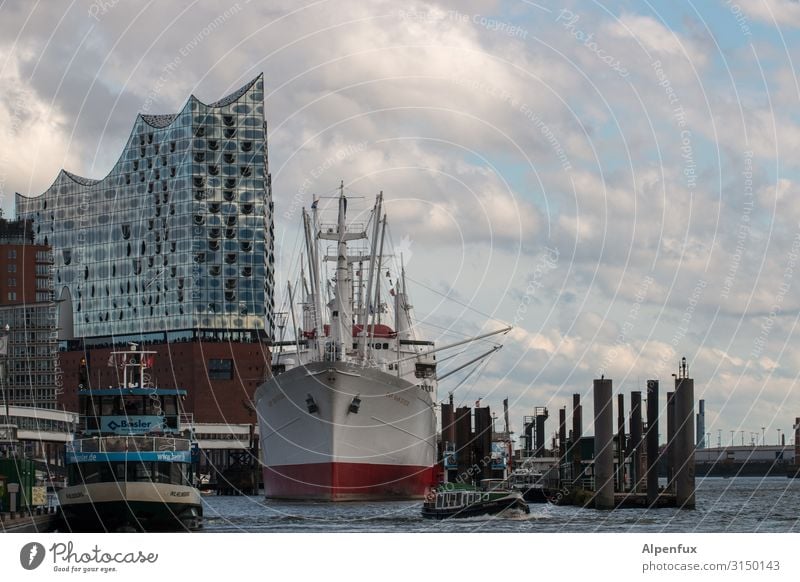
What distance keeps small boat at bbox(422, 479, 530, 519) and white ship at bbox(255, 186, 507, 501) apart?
1291 centimetres

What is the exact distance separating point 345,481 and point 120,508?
122 ft

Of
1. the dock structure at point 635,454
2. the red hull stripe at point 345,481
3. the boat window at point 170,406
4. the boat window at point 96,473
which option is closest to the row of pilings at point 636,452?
the dock structure at point 635,454

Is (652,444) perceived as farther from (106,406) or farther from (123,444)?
(123,444)

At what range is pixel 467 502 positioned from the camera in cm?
9269

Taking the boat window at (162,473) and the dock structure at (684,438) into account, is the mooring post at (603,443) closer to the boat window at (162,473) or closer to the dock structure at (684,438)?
the dock structure at (684,438)

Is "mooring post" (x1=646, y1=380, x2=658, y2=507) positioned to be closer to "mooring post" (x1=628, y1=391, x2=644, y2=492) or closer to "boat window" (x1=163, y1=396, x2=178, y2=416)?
"mooring post" (x1=628, y1=391, x2=644, y2=492)

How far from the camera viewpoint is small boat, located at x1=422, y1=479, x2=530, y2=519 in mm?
91625

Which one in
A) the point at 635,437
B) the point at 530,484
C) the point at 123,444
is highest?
the point at 123,444

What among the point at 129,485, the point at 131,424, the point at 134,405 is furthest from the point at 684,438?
the point at 129,485

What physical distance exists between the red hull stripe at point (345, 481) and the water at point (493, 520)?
1.32 m

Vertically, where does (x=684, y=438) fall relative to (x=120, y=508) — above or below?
above

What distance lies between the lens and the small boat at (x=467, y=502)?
91.6 m

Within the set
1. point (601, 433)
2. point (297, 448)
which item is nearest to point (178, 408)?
point (601, 433)

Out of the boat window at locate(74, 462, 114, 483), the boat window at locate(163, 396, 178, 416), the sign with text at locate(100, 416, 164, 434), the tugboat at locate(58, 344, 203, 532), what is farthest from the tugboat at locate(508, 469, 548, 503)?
the boat window at locate(74, 462, 114, 483)
